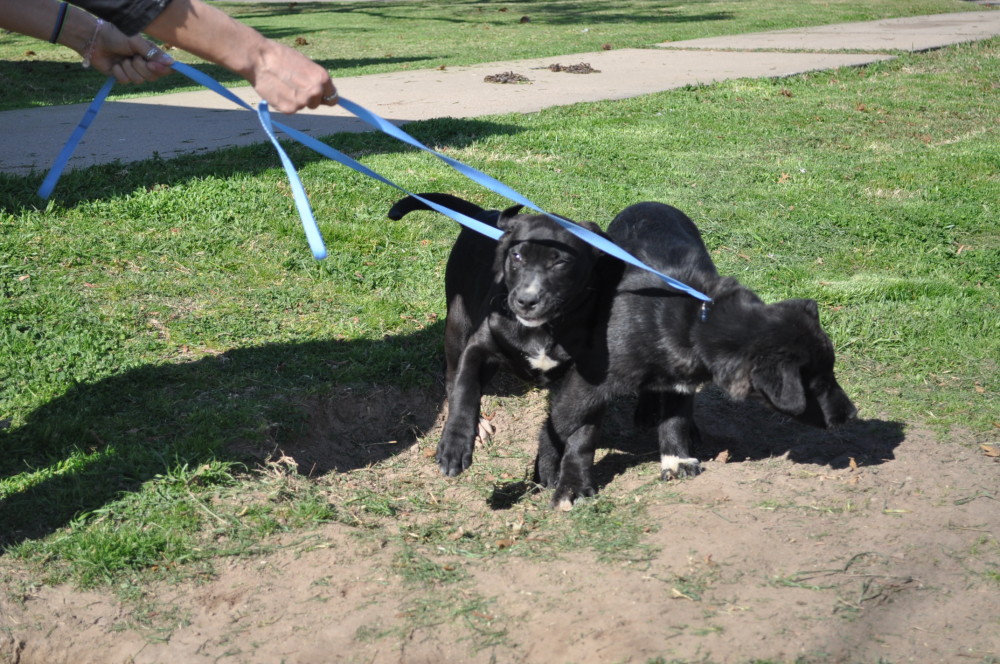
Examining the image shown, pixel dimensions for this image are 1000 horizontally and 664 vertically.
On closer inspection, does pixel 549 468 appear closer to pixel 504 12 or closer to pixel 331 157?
pixel 331 157

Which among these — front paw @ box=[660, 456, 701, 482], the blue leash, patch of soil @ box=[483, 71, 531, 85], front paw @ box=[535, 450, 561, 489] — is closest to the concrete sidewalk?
patch of soil @ box=[483, 71, 531, 85]

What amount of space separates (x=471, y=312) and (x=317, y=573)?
1.84 metres

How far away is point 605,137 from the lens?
10219 millimetres

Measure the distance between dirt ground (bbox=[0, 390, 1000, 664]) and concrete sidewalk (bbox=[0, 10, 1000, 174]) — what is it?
17.2ft

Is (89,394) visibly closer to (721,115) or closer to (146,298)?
(146,298)

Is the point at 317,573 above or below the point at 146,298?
below

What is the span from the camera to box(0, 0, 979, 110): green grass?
15.1 meters

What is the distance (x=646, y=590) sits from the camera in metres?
3.74

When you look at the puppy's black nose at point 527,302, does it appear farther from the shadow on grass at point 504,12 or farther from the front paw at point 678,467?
the shadow on grass at point 504,12

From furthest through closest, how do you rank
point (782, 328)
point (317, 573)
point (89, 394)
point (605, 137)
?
point (605, 137) < point (89, 394) < point (782, 328) < point (317, 573)

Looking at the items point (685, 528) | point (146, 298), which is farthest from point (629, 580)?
point (146, 298)

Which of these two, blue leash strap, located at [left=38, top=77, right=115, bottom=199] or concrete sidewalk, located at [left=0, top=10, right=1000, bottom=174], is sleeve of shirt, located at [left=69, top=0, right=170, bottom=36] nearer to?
blue leash strap, located at [left=38, top=77, right=115, bottom=199]

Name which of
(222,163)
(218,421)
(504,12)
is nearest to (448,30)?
(504,12)

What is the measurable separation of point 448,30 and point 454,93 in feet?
33.6
